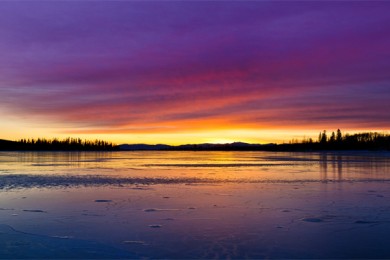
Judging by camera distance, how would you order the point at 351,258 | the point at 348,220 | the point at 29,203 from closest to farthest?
the point at 351,258, the point at 348,220, the point at 29,203

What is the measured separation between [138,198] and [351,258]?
7.41m

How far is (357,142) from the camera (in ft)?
473

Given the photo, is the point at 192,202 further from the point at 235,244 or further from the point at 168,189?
the point at 235,244

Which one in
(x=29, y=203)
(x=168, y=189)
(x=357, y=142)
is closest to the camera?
(x=29, y=203)

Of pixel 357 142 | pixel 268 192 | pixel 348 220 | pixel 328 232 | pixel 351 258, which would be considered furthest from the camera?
pixel 357 142

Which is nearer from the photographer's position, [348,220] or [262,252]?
[262,252]

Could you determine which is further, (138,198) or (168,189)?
(168,189)

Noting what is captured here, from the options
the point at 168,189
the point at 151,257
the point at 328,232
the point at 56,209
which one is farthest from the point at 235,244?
the point at 168,189

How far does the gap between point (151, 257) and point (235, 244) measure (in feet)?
4.91

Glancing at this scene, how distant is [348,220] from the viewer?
872 centimetres

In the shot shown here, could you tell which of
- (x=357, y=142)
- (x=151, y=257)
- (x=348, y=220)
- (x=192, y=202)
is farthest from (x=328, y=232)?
(x=357, y=142)

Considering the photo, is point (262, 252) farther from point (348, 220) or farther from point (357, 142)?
point (357, 142)

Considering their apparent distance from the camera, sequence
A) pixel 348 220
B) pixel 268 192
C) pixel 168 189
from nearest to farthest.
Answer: pixel 348 220
pixel 268 192
pixel 168 189

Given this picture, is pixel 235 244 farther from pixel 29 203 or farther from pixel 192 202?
pixel 29 203
